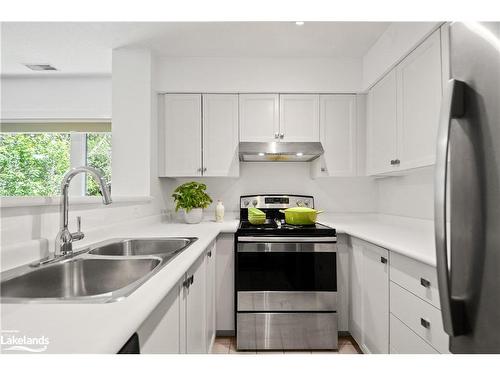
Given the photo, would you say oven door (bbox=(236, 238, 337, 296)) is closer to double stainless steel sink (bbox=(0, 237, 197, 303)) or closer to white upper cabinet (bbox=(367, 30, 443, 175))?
white upper cabinet (bbox=(367, 30, 443, 175))

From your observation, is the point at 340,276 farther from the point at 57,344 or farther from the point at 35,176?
the point at 35,176

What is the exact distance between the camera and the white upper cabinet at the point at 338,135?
288cm

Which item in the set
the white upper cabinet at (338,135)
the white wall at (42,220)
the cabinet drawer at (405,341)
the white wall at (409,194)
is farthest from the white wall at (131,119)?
the white wall at (409,194)

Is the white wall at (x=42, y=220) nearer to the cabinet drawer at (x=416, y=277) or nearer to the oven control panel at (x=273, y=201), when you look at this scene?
the oven control panel at (x=273, y=201)

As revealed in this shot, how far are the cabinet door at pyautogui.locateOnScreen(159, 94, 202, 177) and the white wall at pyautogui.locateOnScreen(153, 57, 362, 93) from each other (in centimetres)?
12

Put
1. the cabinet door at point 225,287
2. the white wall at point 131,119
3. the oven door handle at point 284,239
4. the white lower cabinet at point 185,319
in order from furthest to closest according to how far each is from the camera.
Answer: the white wall at point 131,119 < the cabinet door at point 225,287 < the oven door handle at point 284,239 < the white lower cabinet at point 185,319

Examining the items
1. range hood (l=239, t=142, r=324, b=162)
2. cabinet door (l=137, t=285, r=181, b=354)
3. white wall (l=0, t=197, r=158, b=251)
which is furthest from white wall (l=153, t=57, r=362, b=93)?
cabinet door (l=137, t=285, r=181, b=354)

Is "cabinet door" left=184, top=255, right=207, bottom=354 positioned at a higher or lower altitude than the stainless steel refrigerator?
lower

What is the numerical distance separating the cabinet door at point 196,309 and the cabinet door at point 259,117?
1.48 m

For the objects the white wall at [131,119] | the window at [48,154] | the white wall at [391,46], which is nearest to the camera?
the white wall at [391,46]

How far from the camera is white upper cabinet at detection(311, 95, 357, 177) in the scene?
113 inches

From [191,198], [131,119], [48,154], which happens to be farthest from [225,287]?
[48,154]

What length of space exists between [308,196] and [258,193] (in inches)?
20.6
